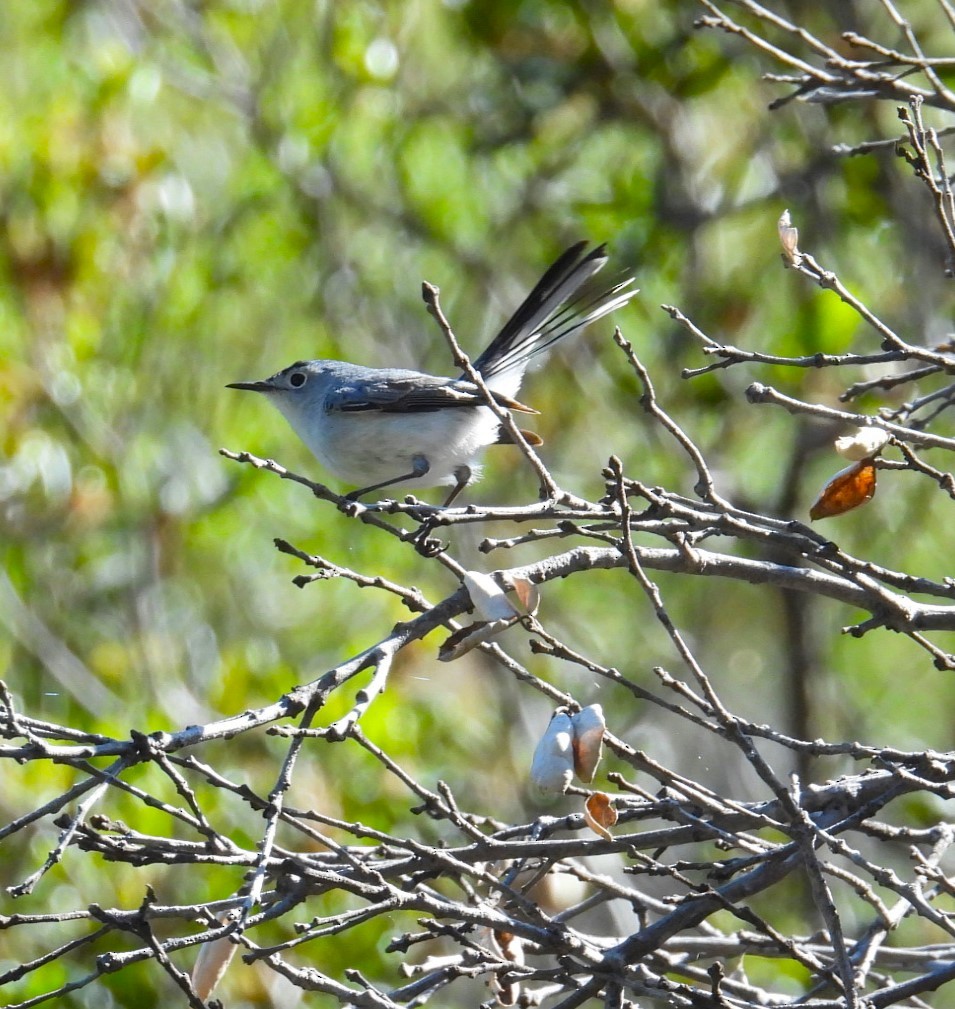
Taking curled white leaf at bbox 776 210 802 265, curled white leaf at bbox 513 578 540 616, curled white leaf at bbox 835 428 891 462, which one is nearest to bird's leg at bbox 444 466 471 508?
curled white leaf at bbox 513 578 540 616

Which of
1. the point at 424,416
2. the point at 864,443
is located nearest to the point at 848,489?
the point at 864,443

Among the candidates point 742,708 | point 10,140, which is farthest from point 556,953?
point 742,708

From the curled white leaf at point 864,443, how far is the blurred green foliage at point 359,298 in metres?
3.27

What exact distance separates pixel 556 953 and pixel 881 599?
0.86m

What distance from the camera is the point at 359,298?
681 centimetres

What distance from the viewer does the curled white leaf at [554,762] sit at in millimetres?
2217

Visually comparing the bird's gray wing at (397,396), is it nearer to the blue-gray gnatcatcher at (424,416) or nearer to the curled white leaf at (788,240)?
the blue-gray gnatcatcher at (424,416)

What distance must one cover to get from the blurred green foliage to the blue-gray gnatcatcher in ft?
4.02

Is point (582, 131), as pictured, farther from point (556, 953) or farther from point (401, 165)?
point (556, 953)

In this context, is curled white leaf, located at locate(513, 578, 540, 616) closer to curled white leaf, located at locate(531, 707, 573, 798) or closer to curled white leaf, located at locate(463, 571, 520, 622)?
curled white leaf, located at locate(463, 571, 520, 622)

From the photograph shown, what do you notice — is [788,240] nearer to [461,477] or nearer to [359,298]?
[461,477]

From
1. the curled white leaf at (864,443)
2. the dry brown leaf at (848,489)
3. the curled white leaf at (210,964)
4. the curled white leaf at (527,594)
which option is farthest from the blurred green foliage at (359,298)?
the curled white leaf at (864,443)

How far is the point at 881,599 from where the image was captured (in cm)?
241

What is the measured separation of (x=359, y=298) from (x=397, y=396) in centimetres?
230
